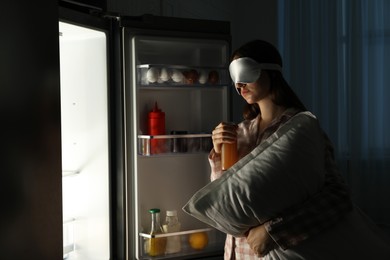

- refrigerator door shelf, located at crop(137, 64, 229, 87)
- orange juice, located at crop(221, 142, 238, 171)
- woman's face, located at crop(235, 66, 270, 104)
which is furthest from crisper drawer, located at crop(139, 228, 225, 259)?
woman's face, located at crop(235, 66, 270, 104)

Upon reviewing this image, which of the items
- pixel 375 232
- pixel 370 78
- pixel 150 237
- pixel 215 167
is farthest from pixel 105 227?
pixel 370 78

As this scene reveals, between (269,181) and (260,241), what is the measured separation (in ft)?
0.54

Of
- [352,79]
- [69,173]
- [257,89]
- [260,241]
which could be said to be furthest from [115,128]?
[352,79]

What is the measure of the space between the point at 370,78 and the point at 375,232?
1.94m

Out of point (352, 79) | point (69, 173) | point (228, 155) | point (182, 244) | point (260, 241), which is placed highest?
point (352, 79)

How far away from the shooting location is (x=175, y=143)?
2.17 m

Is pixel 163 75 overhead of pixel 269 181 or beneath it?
overhead

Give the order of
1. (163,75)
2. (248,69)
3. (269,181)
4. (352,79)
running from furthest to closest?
1. (352,79)
2. (163,75)
3. (248,69)
4. (269,181)

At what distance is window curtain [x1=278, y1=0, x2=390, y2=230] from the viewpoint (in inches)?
117

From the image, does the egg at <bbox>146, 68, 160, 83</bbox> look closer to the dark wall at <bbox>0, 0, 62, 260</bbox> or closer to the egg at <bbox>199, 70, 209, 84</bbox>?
the egg at <bbox>199, 70, 209, 84</bbox>

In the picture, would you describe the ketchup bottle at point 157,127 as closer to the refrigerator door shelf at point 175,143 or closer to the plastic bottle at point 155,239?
the refrigerator door shelf at point 175,143

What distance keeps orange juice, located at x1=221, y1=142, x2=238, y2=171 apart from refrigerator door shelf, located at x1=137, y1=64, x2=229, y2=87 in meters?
0.74

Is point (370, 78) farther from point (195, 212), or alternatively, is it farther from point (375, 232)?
point (195, 212)

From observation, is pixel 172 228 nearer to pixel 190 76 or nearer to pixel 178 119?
pixel 178 119
